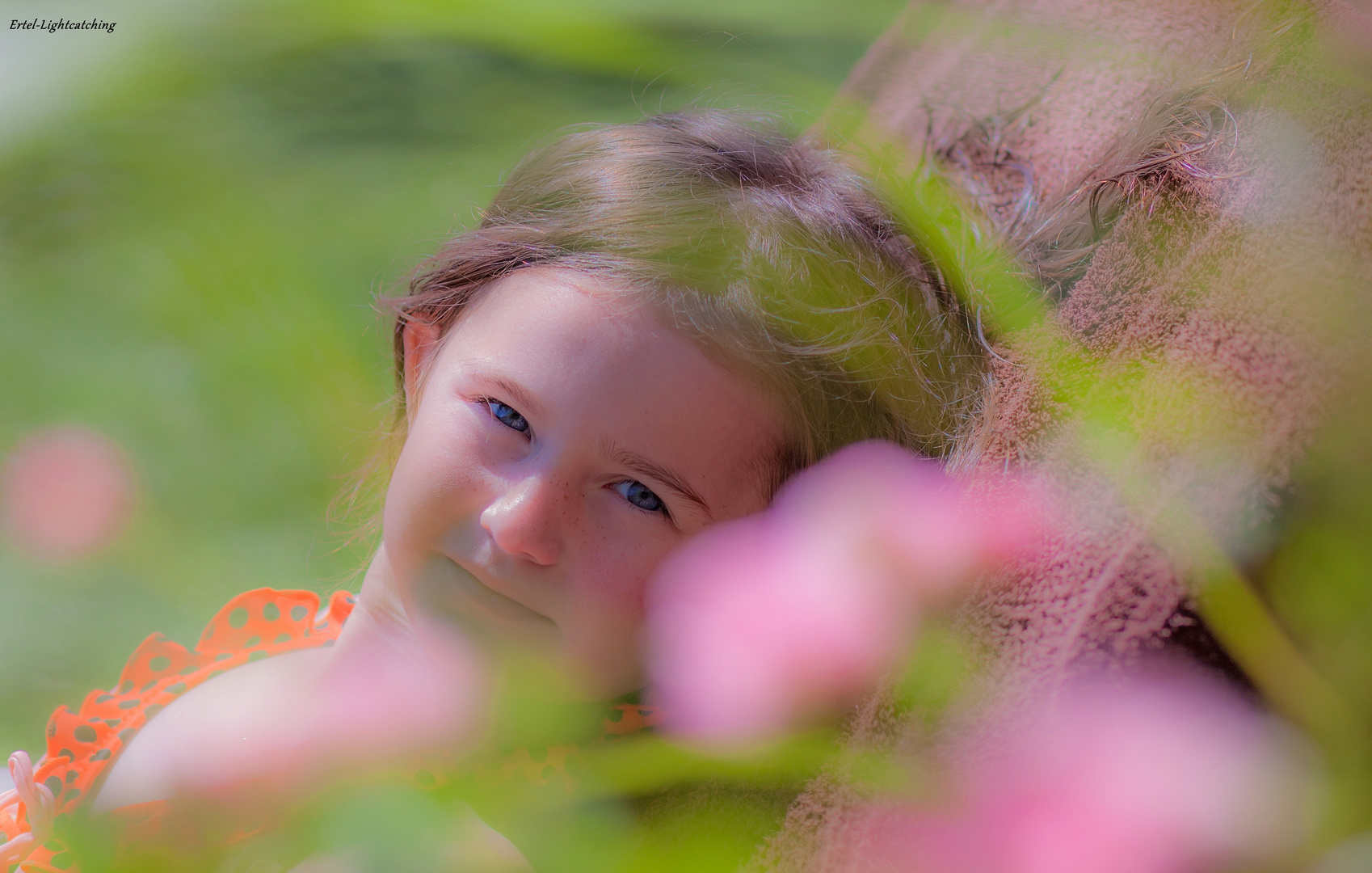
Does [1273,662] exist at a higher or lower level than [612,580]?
higher

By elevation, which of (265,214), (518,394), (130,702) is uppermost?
(518,394)

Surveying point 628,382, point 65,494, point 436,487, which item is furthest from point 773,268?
point 65,494

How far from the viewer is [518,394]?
451mm

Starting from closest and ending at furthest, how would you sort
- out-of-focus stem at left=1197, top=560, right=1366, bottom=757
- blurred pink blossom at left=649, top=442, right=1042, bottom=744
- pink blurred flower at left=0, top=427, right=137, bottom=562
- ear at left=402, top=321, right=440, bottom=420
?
out-of-focus stem at left=1197, top=560, right=1366, bottom=757, blurred pink blossom at left=649, top=442, right=1042, bottom=744, ear at left=402, top=321, right=440, bottom=420, pink blurred flower at left=0, top=427, right=137, bottom=562

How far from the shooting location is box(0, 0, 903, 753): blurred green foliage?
0.75 m

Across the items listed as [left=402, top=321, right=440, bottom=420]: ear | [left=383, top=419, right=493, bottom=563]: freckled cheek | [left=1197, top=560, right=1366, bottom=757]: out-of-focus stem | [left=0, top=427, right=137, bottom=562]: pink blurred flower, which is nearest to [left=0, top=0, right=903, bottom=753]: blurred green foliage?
[left=0, top=427, right=137, bottom=562]: pink blurred flower

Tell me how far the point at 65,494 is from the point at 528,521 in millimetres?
531

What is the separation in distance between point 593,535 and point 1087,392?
24 cm

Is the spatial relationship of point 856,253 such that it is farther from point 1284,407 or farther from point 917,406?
point 1284,407

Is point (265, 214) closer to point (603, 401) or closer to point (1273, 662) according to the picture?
point (603, 401)

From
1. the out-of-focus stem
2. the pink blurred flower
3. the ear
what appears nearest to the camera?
the out-of-focus stem

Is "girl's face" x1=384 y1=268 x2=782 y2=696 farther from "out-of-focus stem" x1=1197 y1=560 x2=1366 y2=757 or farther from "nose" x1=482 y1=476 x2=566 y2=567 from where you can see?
"out-of-focus stem" x1=1197 y1=560 x2=1366 y2=757

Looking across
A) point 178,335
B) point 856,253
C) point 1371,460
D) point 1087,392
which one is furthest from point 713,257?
point 178,335

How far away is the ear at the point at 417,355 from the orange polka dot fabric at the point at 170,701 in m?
0.17
